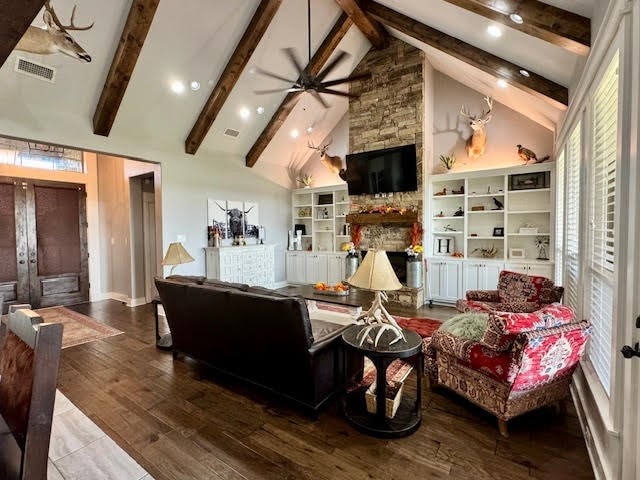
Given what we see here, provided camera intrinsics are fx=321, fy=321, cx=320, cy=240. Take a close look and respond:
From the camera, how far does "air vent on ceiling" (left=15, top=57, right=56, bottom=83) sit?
148 inches

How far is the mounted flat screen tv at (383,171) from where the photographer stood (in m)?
6.05

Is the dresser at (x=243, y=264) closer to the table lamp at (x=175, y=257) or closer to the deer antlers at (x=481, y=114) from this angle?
the table lamp at (x=175, y=257)

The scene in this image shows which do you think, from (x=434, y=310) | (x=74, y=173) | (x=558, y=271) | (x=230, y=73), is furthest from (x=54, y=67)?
(x=558, y=271)

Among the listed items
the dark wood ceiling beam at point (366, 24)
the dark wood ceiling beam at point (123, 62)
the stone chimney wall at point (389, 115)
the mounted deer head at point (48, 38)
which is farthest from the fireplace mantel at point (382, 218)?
the mounted deer head at point (48, 38)

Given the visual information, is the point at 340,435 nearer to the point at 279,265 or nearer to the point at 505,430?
the point at 505,430

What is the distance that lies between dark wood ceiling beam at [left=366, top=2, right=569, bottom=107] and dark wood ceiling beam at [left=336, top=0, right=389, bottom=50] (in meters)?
0.18

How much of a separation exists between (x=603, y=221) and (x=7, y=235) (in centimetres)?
836

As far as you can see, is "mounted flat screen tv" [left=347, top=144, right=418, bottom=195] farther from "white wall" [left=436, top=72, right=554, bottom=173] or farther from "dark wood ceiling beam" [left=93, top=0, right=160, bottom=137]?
"dark wood ceiling beam" [left=93, top=0, right=160, bottom=137]

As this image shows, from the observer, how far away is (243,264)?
664 centimetres

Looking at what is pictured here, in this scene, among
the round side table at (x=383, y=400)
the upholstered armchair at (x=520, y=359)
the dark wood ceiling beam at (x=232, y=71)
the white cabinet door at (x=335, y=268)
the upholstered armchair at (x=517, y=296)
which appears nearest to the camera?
the upholstered armchair at (x=520, y=359)

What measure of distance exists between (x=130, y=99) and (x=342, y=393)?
4956 millimetres

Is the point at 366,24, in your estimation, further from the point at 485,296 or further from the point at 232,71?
the point at 485,296

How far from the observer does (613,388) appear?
1.76m

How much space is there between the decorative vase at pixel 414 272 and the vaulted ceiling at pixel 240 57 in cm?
300
